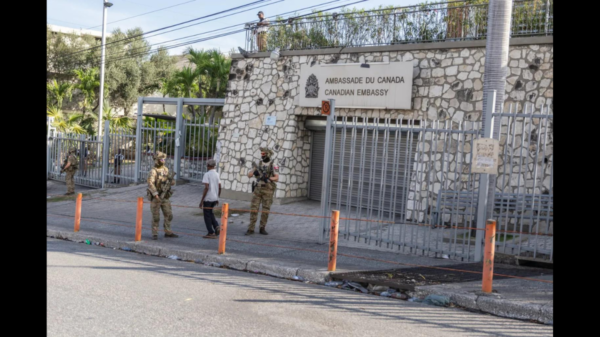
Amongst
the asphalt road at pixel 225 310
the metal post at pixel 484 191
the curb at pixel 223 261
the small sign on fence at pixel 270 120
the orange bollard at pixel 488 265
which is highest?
the small sign on fence at pixel 270 120

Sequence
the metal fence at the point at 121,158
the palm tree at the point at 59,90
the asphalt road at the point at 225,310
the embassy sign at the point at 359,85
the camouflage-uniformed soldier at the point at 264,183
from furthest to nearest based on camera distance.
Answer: the palm tree at the point at 59,90 → the metal fence at the point at 121,158 → the embassy sign at the point at 359,85 → the camouflage-uniformed soldier at the point at 264,183 → the asphalt road at the point at 225,310

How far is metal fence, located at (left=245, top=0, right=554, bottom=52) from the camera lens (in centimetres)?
1301

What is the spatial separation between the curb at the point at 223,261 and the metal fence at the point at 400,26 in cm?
748

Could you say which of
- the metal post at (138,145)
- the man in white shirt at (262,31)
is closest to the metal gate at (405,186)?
the man in white shirt at (262,31)

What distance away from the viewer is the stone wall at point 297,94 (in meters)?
12.7

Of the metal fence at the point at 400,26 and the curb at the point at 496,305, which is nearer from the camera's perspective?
the curb at the point at 496,305

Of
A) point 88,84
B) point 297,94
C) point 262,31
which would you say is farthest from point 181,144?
point 88,84

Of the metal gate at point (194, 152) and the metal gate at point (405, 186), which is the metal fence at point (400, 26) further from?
the metal gate at point (194, 152)

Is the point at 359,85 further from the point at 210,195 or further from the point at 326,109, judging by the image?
the point at 210,195

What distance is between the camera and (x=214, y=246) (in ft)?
A: 35.9

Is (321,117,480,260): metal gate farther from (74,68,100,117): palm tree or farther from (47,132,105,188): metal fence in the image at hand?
(74,68,100,117): palm tree

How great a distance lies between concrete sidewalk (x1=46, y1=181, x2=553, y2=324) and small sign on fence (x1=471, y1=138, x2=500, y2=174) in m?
1.65
